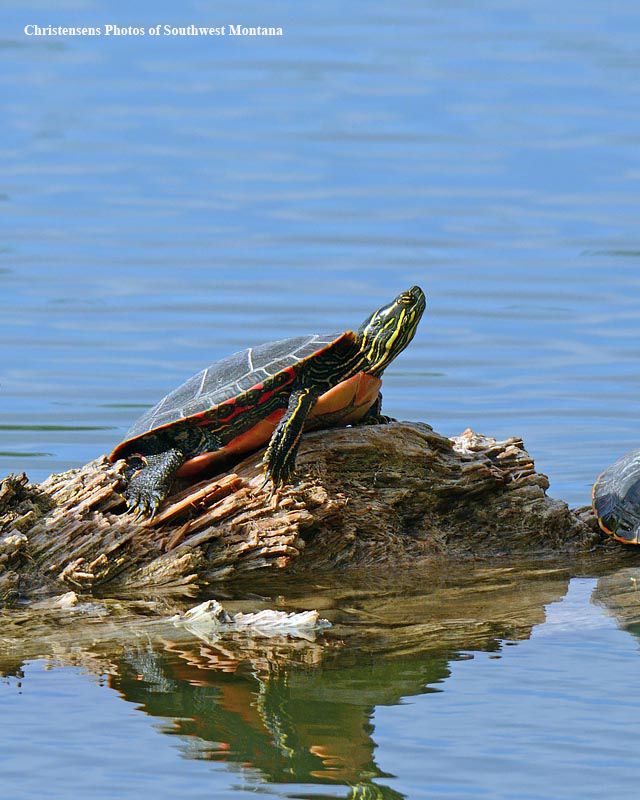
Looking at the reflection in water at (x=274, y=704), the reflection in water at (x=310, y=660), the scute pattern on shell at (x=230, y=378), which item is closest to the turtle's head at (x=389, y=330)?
the scute pattern on shell at (x=230, y=378)

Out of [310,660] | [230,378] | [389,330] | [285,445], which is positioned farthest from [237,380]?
[310,660]

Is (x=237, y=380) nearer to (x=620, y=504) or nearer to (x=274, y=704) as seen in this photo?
(x=274, y=704)

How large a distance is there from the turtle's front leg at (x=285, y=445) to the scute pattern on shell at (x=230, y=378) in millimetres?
207

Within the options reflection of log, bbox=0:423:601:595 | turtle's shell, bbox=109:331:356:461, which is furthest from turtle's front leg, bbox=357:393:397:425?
turtle's shell, bbox=109:331:356:461

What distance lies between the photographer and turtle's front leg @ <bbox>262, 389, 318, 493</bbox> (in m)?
5.76

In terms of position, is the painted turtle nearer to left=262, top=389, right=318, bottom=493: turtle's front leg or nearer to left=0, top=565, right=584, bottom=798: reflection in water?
left=262, top=389, right=318, bottom=493: turtle's front leg

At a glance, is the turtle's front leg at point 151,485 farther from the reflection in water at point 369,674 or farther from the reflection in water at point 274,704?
the reflection in water at point 274,704

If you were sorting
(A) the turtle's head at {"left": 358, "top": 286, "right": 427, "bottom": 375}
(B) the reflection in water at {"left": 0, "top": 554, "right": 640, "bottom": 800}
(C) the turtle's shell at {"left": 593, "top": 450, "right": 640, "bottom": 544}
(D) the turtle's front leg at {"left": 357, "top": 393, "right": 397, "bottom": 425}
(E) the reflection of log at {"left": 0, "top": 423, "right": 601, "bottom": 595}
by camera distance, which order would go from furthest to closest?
(C) the turtle's shell at {"left": 593, "top": 450, "right": 640, "bottom": 544}, (D) the turtle's front leg at {"left": 357, "top": 393, "right": 397, "bottom": 425}, (A) the turtle's head at {"left": 358, "top": 286, "right": 427, "bottom": 375}, (E) the reflection of log at {"left": 0, "top": 423, "right": 601, "bottom": 595}, (B) the reflection in water at {"left": 0, "top": 554, "right": 640, "bottom": 800}

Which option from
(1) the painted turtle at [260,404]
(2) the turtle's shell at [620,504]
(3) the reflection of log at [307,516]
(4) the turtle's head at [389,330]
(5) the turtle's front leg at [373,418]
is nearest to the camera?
(3) the reflection of log at [307,516]

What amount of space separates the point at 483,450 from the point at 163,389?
4883mm

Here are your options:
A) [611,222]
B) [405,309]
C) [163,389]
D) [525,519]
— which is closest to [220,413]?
[405,309]

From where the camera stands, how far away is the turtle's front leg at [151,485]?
19.0ft

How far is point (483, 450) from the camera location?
6324 mm

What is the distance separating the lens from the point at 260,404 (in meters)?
6.02
